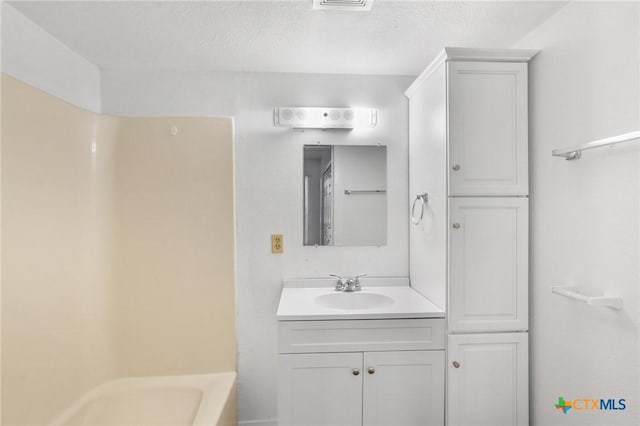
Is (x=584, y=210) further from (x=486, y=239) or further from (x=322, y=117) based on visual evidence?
(x=322, y=117)

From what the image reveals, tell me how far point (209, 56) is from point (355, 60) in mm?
856

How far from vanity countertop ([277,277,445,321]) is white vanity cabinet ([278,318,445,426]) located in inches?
1.5

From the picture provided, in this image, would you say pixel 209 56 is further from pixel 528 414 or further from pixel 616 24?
pixel 528 414

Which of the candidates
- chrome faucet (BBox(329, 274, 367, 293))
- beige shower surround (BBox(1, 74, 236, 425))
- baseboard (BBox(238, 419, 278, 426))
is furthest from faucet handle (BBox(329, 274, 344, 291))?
baseboard (BBox(238, 419, 278, 426))

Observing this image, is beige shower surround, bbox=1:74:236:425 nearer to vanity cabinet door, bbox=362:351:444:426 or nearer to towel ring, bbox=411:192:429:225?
vanity cabinet door, bbox=362:351:444:426

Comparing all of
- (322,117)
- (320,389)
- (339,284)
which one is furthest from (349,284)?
(322,117)

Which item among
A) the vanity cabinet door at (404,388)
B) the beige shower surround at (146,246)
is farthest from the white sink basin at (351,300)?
the beige shower surround at (146,246)

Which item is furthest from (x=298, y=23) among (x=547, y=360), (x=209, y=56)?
(x=547, y=360)

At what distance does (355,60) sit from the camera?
1955mm

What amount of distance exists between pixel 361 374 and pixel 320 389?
0.69 feet

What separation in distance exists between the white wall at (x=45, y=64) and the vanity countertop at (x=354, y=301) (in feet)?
5.35

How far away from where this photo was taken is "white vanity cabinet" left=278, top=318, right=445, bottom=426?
1584 millimetres

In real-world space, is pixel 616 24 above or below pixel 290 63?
below

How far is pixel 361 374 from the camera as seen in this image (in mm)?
1596
